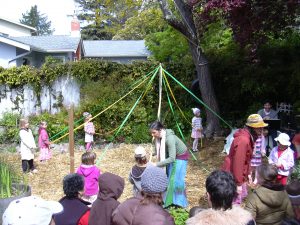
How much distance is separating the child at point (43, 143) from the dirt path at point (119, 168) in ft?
0.52

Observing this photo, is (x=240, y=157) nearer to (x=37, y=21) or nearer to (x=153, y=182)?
(x=153, y=182)

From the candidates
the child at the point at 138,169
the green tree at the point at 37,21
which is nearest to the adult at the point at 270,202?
the child at the point at 138,169

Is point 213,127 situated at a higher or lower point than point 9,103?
lower

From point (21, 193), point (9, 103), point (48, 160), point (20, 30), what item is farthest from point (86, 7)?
point (21, 193)

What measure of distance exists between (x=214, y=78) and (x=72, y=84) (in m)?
4.55

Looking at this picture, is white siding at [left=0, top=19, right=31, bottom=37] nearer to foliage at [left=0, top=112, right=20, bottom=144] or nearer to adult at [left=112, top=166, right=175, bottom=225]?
foliage at [left=0, top=112, right=20, bottom=144]

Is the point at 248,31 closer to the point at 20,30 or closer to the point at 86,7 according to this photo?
the point at 20,30

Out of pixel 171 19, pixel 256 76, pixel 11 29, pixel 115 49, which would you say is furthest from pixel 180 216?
pixel 115 49

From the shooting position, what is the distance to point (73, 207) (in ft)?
10.4

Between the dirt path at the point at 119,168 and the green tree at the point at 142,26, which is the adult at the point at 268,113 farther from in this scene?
the green tree at the point at 142,26

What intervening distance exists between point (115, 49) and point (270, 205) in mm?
26713

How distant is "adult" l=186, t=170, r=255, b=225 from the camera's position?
2359 mm

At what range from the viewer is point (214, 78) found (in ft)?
39.3

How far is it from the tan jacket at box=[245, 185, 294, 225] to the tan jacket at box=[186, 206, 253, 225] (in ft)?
2.79
